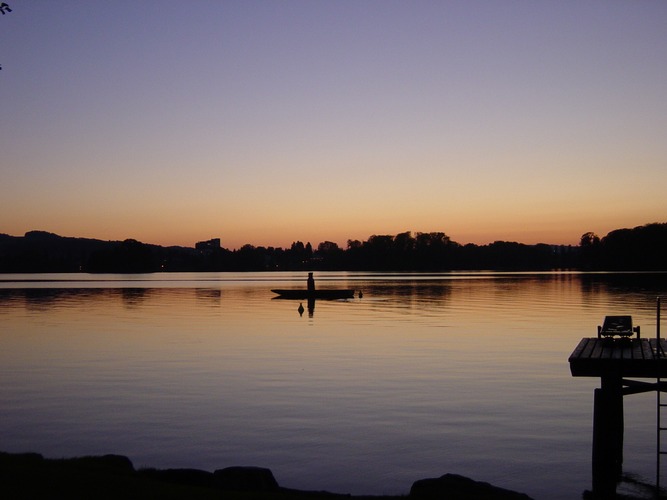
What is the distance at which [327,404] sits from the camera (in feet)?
78.4

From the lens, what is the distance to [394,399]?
80.9ft

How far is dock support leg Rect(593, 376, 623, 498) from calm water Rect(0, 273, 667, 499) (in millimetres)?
374

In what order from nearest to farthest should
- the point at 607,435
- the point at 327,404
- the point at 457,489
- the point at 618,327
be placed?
the point at 457,489 < the point at 607,435 < the point at 618,327 < the point at 327,404

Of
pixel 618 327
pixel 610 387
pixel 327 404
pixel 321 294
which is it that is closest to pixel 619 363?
pixel 610 387

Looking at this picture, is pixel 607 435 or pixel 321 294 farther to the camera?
pixel 321 294

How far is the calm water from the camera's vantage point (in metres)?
17.0

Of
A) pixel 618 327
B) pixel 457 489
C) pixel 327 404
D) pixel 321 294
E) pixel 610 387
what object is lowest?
pixel 327 404

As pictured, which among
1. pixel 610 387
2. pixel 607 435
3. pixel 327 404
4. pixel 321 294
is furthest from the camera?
pixel 321 294

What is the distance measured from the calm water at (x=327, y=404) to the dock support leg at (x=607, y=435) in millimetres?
374

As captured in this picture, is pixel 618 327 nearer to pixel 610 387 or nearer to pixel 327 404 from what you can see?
pixel 610 387

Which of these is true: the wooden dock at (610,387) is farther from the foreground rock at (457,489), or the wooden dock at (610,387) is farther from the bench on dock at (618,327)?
the foreground rock at (457,489)

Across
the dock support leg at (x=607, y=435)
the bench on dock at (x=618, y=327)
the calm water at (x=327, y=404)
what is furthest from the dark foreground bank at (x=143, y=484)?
the bench on dock at (x=618, y=327)

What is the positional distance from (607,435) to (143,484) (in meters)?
10.2

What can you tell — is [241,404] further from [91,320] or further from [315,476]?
[91,320]
